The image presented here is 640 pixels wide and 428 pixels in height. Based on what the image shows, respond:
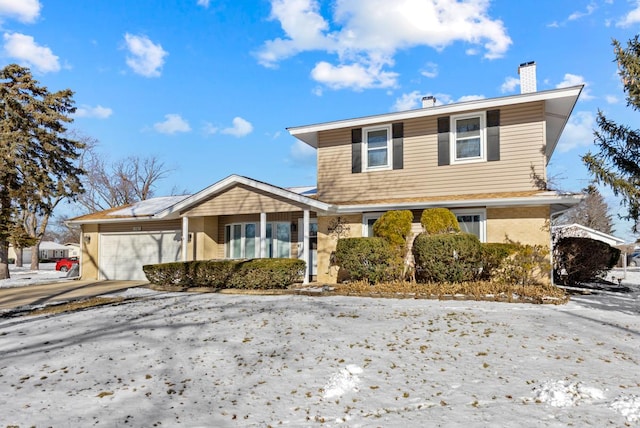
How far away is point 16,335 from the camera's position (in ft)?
24.4

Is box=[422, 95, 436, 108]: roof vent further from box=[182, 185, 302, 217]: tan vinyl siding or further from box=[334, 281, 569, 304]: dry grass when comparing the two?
box=[334, 281, 569, 304]: dry grass

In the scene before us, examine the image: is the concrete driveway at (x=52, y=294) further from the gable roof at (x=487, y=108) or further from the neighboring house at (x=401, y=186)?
the gable roof at (x=487, y=108)

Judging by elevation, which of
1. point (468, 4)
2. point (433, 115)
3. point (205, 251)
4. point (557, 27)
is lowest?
point (205, 251)

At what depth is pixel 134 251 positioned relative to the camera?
18406mm

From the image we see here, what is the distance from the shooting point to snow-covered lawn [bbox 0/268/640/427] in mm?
4102

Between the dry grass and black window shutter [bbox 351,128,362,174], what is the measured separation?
465 centimetres

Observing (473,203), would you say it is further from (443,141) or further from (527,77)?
(527,77)

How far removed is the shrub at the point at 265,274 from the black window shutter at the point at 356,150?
3.95 meters

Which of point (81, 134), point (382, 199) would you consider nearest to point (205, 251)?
point (382, 199)

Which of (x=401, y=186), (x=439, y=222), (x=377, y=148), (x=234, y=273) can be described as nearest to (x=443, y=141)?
(x=401, y=186)

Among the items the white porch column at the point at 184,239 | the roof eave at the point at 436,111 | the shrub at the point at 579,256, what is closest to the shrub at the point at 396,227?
the roof eave at the point at 436,111

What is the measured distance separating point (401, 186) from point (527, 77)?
5.31 meters

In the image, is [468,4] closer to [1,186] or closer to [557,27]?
[557,27]

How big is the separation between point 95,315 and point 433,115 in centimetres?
1094
